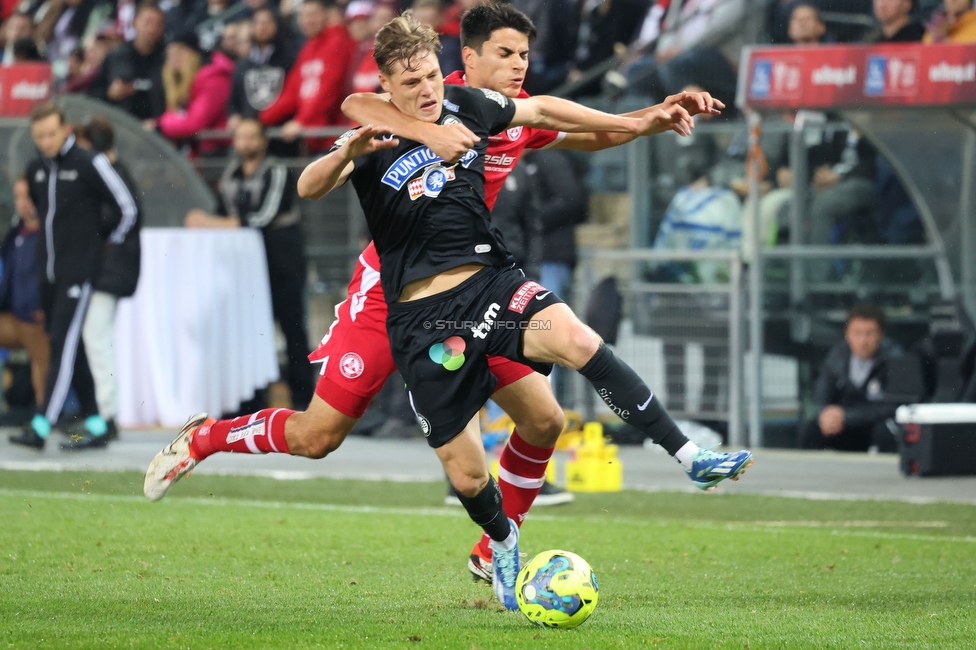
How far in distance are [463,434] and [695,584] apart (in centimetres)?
145

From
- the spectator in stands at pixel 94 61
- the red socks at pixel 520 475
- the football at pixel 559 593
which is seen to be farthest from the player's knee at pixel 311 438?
the spectator in stands at pixel 94 61

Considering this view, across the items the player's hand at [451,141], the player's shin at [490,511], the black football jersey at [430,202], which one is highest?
the player's hand at [451,141]

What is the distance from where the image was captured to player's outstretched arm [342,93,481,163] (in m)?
5.43

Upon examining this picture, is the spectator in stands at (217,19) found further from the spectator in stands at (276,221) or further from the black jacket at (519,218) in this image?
the black jacket at (519,218)

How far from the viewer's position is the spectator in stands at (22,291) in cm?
1374

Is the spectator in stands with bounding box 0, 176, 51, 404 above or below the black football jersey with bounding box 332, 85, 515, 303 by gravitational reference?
below

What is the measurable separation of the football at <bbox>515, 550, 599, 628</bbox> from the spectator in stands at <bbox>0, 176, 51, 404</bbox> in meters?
9.26

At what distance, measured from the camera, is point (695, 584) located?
656 cm

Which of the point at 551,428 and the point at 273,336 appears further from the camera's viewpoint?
the point at 273,336

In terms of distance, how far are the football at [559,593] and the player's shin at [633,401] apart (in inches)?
23.0

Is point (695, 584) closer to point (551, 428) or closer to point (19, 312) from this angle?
point (551, 428)

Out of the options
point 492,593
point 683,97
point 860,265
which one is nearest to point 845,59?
point 860,265

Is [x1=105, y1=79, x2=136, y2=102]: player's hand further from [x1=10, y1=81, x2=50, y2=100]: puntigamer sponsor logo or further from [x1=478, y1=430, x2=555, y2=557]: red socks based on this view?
[x1=478, y1=430, x2=555, y2=557]: red socks

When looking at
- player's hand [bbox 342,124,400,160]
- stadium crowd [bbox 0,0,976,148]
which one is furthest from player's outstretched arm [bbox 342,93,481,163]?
stadium crowd [bbox 0,0,976,148]
